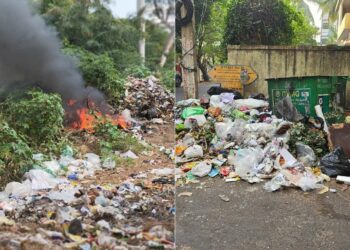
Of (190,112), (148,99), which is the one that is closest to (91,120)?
(148,99)

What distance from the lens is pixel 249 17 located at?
691 cm

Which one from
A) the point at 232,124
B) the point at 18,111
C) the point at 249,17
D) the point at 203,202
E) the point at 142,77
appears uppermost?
the point at 249,17

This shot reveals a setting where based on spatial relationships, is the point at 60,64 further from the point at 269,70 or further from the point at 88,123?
the point at 269,70

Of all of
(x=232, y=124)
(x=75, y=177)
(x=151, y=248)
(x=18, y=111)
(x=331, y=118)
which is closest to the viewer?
(x=151, y=248)

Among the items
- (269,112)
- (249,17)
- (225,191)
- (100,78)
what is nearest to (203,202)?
(225,191)

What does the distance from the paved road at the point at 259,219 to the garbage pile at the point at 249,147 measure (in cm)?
17

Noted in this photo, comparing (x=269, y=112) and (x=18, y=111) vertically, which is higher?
(x=18, y=111)

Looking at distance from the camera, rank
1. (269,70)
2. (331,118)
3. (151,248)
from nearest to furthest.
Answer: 1. (151,248)
2. (331,118)
3. (269,70)

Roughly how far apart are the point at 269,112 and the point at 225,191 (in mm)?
2177

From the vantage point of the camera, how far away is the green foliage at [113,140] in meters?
3.13

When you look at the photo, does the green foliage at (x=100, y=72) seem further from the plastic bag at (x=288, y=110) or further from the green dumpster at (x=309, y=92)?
the green dumpster at (x=309, y=92)

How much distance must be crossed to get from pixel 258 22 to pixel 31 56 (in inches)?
174

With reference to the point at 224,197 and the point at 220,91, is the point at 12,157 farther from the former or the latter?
the point at 220,91

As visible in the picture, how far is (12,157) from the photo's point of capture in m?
3.08
